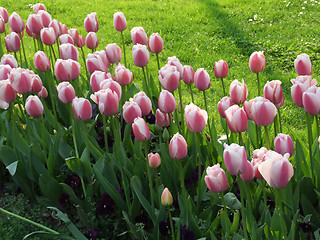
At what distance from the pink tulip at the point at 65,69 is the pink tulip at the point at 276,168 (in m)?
1.49

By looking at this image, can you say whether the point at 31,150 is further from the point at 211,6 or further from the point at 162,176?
the point at 211,6

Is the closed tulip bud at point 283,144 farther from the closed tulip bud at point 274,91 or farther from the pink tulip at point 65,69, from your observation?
the pink tulip at point 65,69

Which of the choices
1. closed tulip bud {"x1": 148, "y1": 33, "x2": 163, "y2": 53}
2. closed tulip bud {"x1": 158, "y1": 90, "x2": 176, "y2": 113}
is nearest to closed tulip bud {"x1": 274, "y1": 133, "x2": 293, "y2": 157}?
closed tulip bud {"x1": 158, "y1": 90, "x2": 176, "y2": 113}

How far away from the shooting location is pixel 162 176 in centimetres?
274

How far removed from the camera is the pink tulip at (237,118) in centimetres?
213

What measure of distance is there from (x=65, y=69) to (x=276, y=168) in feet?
5.08

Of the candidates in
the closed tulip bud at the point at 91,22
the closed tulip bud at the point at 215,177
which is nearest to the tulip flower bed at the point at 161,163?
the closed tulip bud at the point at 215,177

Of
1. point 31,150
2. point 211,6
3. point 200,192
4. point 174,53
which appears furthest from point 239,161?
point 211,6

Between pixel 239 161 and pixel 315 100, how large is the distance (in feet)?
1.69

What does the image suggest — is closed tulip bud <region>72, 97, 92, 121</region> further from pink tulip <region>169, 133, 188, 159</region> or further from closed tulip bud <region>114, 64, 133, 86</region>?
pink tulip <region>169, 133, 188, 159</region>

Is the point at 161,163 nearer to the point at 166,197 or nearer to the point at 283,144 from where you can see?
the point at 166,197

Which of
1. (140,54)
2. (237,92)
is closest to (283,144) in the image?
(237,92)

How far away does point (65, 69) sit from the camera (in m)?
2.89

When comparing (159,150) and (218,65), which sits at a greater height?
(218,65)
